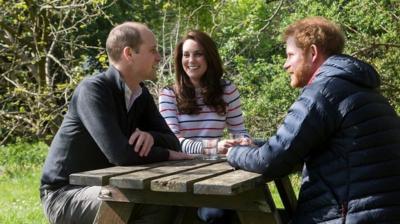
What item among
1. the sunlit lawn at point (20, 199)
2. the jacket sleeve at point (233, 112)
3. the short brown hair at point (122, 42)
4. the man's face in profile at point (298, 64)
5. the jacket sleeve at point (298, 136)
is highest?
the short brown hair at point (122, 42)

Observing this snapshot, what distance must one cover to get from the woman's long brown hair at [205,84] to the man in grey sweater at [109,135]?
2.17ft

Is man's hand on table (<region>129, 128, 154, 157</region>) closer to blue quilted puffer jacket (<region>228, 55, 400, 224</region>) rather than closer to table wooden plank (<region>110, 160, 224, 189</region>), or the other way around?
table wooden plank (<region>110, 160, 224, 189</region>)

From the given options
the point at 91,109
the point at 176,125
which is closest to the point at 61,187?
the point at 91,109

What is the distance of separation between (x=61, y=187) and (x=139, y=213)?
19.2 inches

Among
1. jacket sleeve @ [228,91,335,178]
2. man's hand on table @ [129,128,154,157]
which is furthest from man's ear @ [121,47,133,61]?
jacket sleeve @ [228,91,335,178]

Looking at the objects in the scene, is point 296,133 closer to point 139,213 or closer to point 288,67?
point 288,67

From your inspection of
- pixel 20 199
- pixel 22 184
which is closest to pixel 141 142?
pixel 20 199

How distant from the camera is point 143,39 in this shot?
3.42 meters

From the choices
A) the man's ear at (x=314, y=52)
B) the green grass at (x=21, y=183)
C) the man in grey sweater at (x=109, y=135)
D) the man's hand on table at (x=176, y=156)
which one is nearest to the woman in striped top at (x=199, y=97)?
the man in grey sweater at (x=109, y=135)

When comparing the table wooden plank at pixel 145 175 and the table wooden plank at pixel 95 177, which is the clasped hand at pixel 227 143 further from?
the table wooden plank at pixel 95 177

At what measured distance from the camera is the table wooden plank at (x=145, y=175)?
2.54 metres

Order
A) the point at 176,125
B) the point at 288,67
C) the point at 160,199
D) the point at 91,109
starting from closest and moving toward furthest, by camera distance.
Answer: the point at 160,199 → the point at 288,67 → the point at 91,109 → the point at 176,125

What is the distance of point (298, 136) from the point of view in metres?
2.52

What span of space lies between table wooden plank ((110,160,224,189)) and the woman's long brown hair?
1.19 meters
